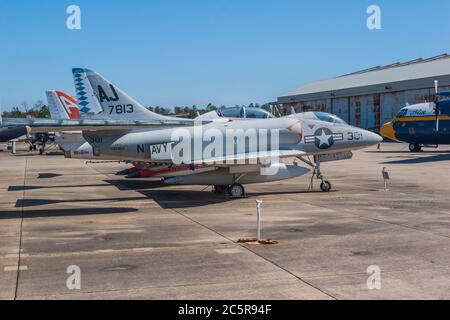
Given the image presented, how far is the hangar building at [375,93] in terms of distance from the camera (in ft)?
214

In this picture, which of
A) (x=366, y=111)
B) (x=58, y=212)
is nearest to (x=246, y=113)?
(x=58, y=212)

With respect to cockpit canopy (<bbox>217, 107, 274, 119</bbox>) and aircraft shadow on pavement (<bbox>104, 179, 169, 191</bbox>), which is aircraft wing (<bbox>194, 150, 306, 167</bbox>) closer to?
cockpit canopy (<bbox>217, 107, 274, 119</bbox>)

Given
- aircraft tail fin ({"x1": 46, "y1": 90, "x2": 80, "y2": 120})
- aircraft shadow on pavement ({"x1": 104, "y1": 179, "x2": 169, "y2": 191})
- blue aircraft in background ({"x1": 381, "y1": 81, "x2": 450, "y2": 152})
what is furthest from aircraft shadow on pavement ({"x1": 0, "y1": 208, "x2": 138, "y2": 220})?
blue aircraft in background ({"x1": 381, "y1": 81, "x2": 450, "y2": 152})

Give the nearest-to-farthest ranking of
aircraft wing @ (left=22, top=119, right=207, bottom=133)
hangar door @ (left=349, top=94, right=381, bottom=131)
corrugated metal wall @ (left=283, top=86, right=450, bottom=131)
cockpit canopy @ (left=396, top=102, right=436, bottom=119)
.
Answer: aircraft wing @ (left=22, top=119, right=207, bottom=133), cockpit canopy @ (left=396, top=102, right=436, bottom=119), corrugated metal wall @ (left=283, top=86, right=450, bottom=131), hangar door @ (left=349, top=94, right=381, bottom=131)

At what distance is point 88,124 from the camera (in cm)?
1464

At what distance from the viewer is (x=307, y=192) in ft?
62.8

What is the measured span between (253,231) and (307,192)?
757 centimetres

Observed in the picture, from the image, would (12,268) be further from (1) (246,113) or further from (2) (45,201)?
(1) (246,113)

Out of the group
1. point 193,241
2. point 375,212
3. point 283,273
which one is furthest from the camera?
point 375,212

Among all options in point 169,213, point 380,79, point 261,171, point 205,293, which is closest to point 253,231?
point 169,213

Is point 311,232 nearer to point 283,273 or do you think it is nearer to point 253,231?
point 253,231

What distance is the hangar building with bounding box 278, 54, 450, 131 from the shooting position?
6519 cm

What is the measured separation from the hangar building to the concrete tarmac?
154 feet

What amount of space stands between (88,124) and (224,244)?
594 cm
